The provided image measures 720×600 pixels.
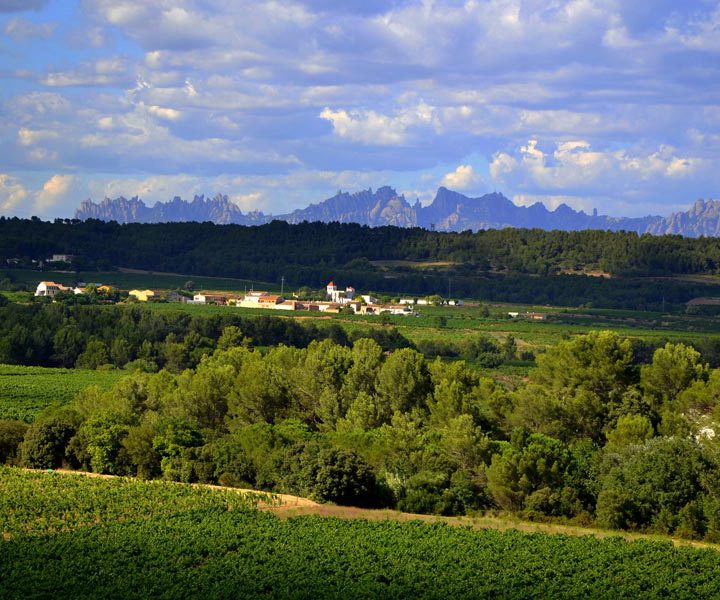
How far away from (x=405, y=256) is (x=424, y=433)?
126m

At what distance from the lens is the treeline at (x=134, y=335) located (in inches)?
2943

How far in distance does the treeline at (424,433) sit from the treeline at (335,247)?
93.8 m

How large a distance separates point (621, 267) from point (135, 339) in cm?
7875

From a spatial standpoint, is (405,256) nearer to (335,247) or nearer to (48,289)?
(335,247)

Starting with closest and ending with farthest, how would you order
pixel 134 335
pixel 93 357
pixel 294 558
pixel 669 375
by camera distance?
pixel 294 558, pixel 669 375, pixel 93 357, pixel 134 335

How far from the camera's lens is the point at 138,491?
34.7 meters

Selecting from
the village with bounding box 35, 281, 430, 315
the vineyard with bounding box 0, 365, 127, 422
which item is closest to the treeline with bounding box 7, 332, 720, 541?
the vineyard with bounding box 0, 365, 127, 422

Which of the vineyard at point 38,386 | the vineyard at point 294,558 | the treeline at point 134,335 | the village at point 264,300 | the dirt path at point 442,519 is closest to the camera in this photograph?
the vineyard at point 294,558

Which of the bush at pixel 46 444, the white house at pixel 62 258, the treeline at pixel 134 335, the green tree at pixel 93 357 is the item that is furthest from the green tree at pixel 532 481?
the white house at pixel 62 258

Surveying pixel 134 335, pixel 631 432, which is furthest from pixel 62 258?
pixel 631 432

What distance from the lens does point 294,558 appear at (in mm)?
26812

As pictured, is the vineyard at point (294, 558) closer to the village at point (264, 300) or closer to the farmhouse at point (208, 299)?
the village at point (264, 300)

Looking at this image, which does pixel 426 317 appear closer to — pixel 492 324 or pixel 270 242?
pixel 492 324

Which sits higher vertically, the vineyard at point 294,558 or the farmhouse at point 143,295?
the farmhouse at point 143,295
